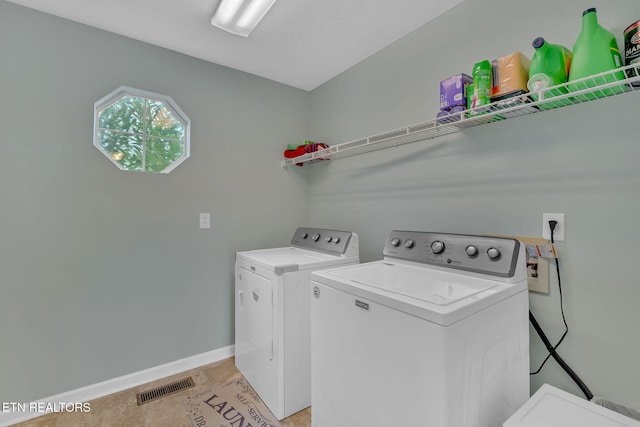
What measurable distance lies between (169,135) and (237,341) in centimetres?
173

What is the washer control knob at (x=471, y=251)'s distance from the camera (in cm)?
123

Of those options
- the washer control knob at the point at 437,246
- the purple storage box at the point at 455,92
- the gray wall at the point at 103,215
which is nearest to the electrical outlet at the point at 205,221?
the gray wall at the point at 103,215

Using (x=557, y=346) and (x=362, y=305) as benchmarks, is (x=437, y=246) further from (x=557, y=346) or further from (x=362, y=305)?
(x=557, y=346)

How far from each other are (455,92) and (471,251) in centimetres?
78

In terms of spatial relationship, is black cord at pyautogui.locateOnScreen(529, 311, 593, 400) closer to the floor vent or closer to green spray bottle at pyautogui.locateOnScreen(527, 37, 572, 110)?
green spray bottle at pyautogui.locateOnScreen(527, 37, 572, 110)

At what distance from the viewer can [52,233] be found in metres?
1.72

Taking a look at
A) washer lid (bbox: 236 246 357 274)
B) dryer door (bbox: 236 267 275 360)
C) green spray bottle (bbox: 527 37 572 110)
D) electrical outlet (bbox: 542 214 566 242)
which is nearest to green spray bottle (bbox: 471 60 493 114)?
green spray bottle (bbox: 527 37 572 110)

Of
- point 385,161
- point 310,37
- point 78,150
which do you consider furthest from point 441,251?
point 78,150

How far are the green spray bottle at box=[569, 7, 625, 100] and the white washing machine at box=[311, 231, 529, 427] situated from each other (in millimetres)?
663

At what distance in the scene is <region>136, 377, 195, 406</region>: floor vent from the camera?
1810 millimetres

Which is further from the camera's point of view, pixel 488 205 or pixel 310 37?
pixel 310 37

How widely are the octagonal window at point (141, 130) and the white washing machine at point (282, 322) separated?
41.3 inches

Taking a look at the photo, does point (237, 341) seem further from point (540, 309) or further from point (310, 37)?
point (310, 37)

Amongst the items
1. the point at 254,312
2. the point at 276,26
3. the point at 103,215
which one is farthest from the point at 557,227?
the point at 103,215
